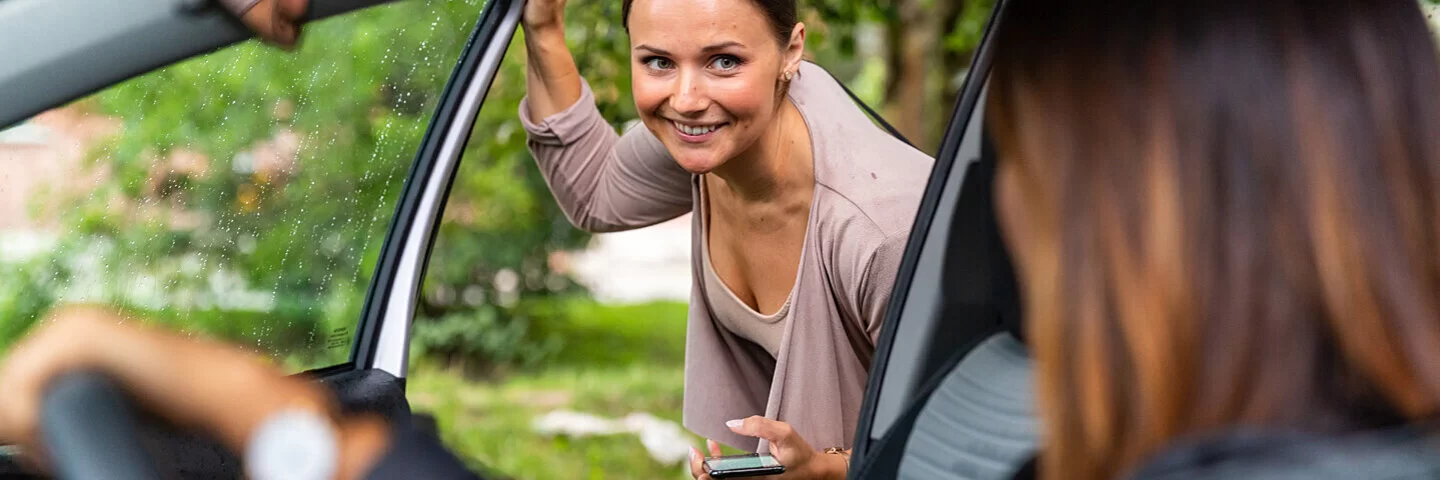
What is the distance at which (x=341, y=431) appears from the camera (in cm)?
129

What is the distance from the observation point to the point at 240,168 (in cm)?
190

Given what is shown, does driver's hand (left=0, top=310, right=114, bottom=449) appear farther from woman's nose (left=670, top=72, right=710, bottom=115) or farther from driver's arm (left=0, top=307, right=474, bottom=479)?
woman's nose (left=670, top=72, right=710, bottom=115)

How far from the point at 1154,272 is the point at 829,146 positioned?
141cm

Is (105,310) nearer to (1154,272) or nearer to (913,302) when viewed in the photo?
(913,302)

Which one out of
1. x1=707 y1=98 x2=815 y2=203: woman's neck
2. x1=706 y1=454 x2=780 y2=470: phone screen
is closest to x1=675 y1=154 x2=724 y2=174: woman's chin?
x1=707 y1=98 x2=815 y2=203: woman's neck

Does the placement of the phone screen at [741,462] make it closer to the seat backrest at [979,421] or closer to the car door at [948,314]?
the car door at [948,314]

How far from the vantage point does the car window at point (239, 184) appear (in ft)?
4.82

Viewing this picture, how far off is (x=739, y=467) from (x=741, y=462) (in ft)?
0.07

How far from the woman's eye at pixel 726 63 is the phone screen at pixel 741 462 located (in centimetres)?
67

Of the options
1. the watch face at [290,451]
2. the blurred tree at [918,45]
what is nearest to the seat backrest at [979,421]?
the watch face at [290,451]

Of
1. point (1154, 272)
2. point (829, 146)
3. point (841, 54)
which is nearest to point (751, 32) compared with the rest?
point (829, 146)

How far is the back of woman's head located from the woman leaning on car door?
42.4 inches

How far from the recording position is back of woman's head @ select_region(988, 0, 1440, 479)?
1069mm

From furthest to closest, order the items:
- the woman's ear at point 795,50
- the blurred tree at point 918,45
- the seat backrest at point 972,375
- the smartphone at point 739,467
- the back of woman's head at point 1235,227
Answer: the blurred tree at point 918,45, the woman's ear at point 795,50, the smartphone at point 739,467, the seat backrest at point 972,375, the back of woman's head at point 1235,227
